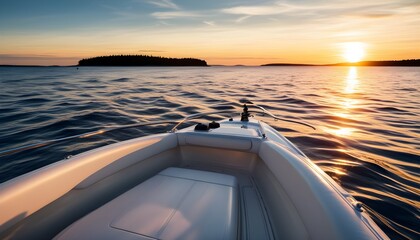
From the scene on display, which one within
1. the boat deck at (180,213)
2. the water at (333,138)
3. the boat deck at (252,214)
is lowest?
the water at (333,138)

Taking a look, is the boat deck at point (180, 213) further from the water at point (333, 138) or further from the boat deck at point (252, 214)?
the water at point (333, 138)

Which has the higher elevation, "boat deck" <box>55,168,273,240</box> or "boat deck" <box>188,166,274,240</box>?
"boat deck" <box>55,168,273,240</box>

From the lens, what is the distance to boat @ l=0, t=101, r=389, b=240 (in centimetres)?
147

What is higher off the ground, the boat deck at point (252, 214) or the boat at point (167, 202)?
the boat at point (167, 202)

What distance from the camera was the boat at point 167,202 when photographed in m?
1.47

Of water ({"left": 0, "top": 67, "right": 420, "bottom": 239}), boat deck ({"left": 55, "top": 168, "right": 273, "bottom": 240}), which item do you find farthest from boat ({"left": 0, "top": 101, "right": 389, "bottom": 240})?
water ({"left": 0, "top": 67, "right": 420, "bottom": 239})

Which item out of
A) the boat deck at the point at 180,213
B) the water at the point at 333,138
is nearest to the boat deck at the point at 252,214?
the boat deck at the point at 180,213

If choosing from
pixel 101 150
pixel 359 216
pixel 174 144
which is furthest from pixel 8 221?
pixel 359 216

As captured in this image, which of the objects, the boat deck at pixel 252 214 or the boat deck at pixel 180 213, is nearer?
the boat deck at pixel 180 213

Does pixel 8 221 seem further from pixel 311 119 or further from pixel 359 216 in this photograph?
pixel 311 119

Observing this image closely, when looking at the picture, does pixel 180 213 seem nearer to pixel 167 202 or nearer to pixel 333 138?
pixel 167 202

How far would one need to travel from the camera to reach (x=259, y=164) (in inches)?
119

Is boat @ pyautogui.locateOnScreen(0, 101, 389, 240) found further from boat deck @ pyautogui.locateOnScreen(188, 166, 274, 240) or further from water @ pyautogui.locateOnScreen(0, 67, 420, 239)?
water @ pyautogui.locateOnScreen(0, 67, 420, 239)

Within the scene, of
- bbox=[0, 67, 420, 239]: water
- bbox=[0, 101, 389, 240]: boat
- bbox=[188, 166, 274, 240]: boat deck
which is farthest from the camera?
bbox=[0, 67, 420, 239]: water
